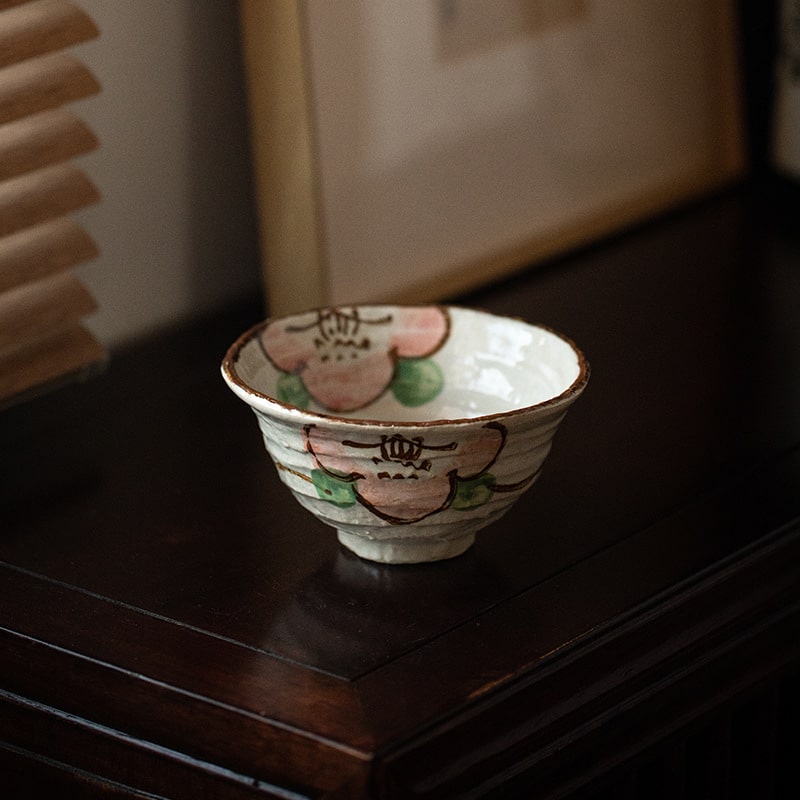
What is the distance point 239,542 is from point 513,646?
0.49 ft

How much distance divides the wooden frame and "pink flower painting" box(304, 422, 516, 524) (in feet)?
1.06

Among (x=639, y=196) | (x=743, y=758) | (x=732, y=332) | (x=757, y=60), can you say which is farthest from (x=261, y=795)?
(x=757, y=60)

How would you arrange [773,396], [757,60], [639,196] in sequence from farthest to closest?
[757,60]
[639,196]
[773,396]

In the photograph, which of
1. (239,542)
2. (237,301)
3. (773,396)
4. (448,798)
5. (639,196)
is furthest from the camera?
(639,196)

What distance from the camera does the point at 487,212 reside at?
3.13 ft

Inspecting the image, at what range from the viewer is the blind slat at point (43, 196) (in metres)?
0.69

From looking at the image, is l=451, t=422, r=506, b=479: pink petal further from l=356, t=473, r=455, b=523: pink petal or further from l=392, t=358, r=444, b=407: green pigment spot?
l=392, t=358, r=444, b=407: green pigment spot

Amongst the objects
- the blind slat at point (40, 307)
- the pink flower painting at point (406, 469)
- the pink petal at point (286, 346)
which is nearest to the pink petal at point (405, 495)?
the pink flower painting at point (406, 469)

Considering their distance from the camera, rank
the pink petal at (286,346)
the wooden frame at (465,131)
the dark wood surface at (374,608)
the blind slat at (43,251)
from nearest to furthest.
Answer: the dark wood surface at (374,608)
the pink petal at (286,346)
the blind slat at (43,251)
the wooden frame at (465,131)

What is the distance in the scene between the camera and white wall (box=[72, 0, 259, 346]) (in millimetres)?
801

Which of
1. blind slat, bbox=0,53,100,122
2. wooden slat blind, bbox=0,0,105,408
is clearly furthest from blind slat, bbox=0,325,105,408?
blind slat, bbox=0,53,100,122

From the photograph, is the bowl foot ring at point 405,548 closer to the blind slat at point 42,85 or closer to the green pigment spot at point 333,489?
the green pigment spot at point 333,489

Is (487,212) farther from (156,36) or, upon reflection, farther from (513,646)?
(513,646)

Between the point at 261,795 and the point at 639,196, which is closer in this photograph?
the point at 261,795
